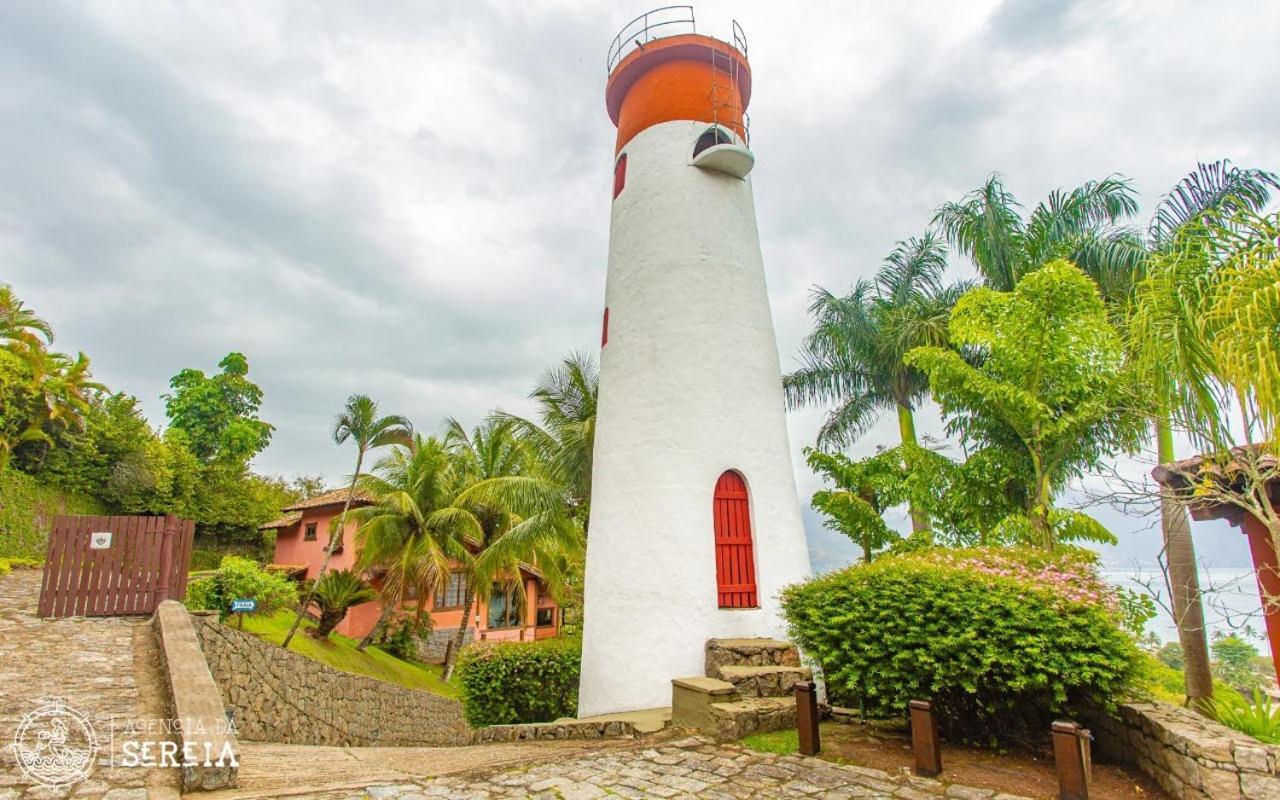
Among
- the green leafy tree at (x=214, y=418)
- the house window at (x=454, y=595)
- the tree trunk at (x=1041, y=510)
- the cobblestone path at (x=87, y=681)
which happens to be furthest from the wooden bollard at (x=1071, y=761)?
the green leafy tree at (x=214, y=418)

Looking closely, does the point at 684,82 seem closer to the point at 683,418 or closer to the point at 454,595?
the point at 683,418

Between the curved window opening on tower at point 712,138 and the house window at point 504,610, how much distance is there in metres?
22.4

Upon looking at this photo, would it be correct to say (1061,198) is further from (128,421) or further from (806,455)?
(128,421)

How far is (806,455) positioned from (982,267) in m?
5.36

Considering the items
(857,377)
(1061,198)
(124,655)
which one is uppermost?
(1061,198)

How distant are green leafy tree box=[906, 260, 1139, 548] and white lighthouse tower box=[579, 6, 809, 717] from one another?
3.07 meters

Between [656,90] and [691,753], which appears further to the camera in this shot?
[656,90]

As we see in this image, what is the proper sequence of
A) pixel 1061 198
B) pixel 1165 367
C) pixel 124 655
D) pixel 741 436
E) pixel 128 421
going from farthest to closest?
pixel 128 421
pixel 1061 198
pixel 741 436
pixel 124 655
pixel 1165 367

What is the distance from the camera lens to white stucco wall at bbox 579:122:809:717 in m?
9.14

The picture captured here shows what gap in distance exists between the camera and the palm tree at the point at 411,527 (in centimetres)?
2114

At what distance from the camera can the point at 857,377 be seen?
53.7 feet

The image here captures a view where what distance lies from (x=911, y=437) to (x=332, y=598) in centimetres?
1791

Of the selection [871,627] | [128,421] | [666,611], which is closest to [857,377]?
[666,611]

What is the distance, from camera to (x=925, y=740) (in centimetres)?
546
